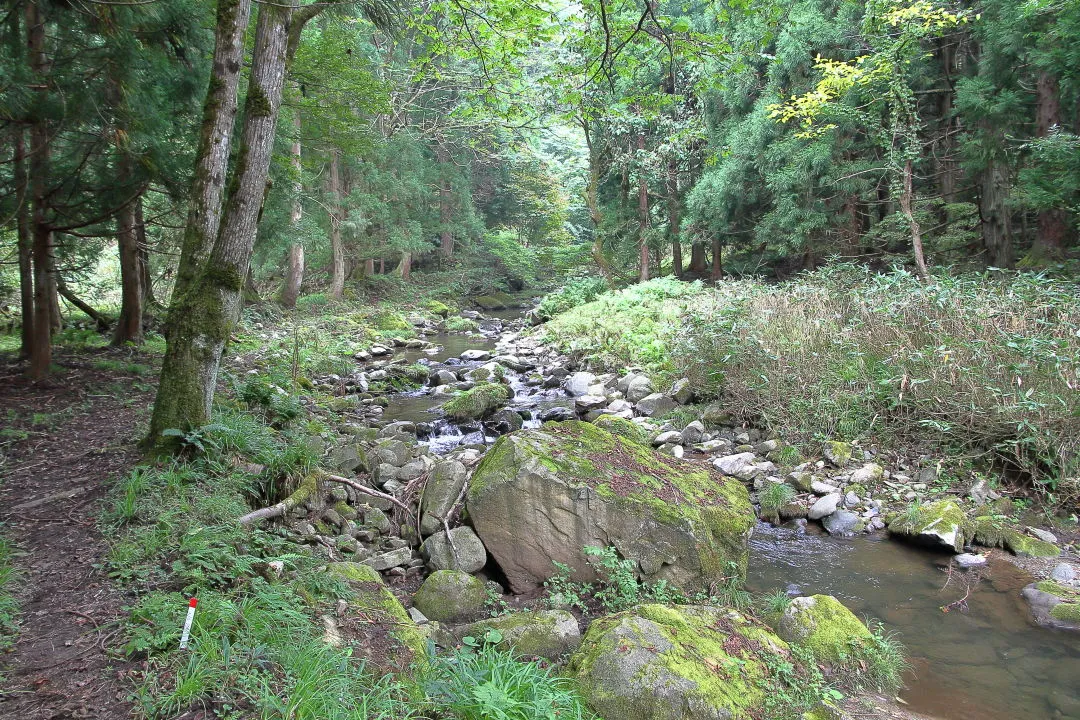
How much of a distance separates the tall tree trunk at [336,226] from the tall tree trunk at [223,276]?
1207 centimetres

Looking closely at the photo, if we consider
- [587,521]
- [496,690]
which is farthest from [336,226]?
[496,690]

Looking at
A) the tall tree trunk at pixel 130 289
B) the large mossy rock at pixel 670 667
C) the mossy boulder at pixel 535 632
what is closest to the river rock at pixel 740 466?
the large mossy rock at pixel 670 667

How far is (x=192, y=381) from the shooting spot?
14.0ft

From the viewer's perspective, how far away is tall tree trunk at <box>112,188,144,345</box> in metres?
7.82

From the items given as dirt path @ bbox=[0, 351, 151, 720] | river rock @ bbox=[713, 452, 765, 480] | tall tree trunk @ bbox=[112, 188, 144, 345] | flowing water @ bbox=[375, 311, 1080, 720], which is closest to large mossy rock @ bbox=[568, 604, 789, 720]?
flowing water @ bbox=[375, 311, 1080, 720]

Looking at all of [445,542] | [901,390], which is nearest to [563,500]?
[445,542]

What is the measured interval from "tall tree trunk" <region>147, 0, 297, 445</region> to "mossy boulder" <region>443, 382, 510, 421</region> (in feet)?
15.7

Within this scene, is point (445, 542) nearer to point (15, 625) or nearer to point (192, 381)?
point (192, 381)

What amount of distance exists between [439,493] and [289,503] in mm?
1198

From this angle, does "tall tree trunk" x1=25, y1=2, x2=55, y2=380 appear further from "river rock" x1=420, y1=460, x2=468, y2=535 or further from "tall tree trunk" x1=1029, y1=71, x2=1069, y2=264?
"tall tree trunk" x1=1029, y1=71, x2=1069, y2=264

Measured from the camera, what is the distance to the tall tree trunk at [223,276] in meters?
4.23

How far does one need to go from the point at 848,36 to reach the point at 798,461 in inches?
387

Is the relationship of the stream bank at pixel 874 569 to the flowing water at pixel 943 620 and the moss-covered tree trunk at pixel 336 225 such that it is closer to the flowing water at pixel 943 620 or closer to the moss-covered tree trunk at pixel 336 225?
the flowing water at pixel 943 620

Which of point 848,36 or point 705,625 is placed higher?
point 848,36
